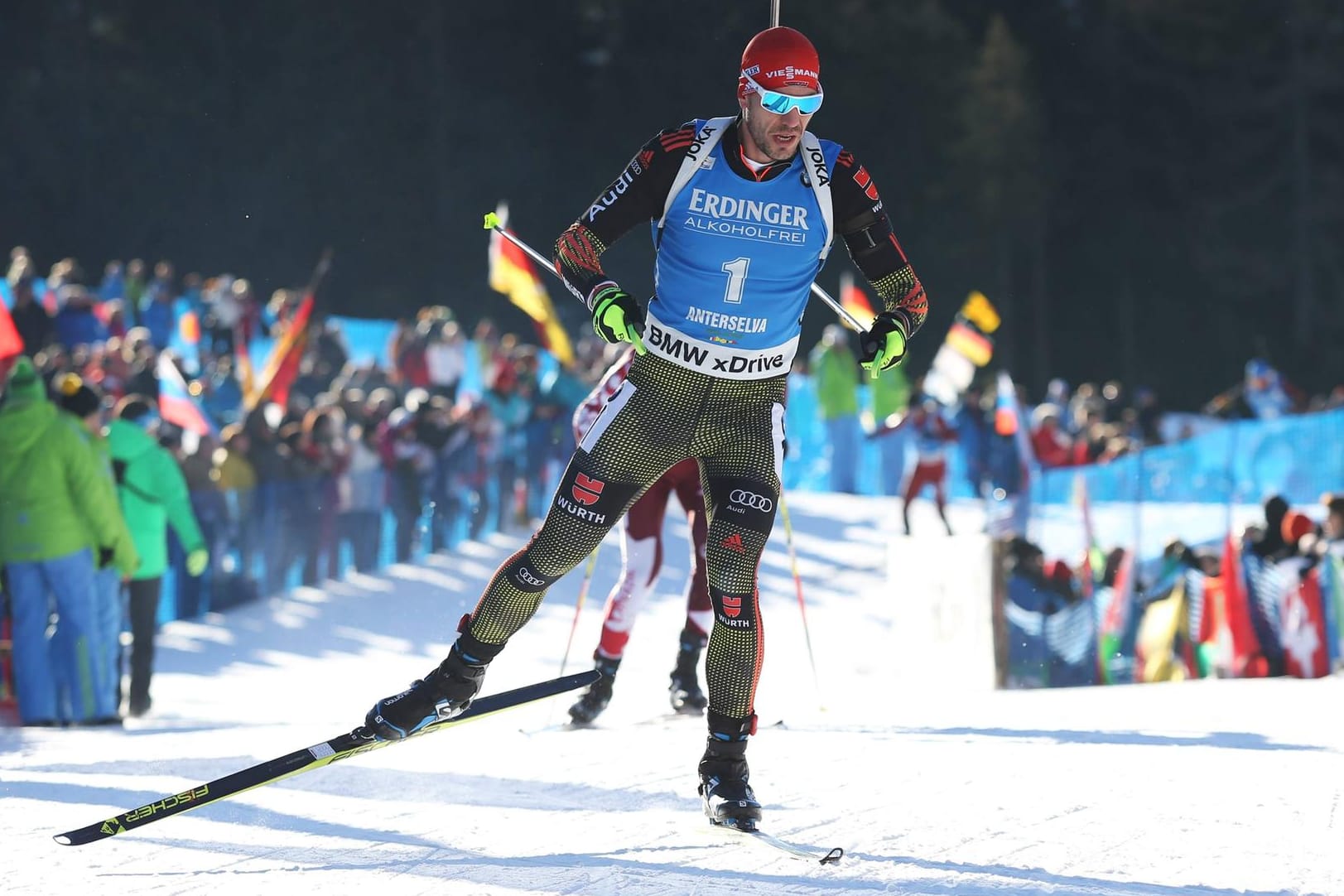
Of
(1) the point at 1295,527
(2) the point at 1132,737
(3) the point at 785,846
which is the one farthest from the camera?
(1) the point at 1295,527

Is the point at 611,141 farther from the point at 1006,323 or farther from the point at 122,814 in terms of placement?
the point at 122,814

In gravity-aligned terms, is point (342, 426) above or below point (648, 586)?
above

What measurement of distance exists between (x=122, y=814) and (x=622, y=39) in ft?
108

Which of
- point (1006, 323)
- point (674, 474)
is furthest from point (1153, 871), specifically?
point (1006, 323)

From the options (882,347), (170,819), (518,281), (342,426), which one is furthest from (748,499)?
(342,426)

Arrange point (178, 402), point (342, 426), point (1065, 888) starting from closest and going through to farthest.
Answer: point (1065, 888), point (178, 402), point (342, 426)

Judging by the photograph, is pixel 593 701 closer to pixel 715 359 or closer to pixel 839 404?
pixel 715 359

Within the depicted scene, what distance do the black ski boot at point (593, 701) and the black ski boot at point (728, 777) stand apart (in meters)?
2.10

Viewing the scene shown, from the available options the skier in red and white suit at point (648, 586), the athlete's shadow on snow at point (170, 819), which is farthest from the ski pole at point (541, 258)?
the athlete's shadow on snow at point (170, 819)

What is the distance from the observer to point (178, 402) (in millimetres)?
12352

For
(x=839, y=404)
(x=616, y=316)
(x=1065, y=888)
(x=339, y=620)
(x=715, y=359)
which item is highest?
(x=839, y=404)

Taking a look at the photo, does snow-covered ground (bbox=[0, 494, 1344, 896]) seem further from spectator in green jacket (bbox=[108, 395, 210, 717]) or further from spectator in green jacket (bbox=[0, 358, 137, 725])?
spectator in green jacket (bbox=[108, 395, 210, 717])

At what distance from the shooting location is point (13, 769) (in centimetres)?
644

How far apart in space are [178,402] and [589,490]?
785 centimetres
